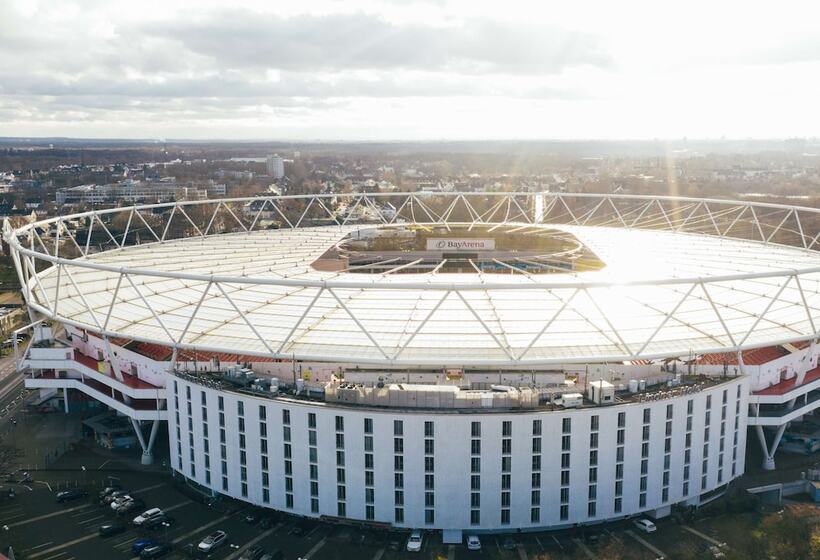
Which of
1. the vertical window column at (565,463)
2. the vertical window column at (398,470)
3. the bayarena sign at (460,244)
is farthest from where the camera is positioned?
the bayarena sign at (460,244)

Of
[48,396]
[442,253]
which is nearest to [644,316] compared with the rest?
[442,253]

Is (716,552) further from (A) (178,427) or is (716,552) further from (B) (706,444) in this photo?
(A) (178,427)

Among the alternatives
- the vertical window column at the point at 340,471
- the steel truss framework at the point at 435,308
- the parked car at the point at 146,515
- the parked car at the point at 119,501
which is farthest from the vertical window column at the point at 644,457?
the parked car at the point at 119,501

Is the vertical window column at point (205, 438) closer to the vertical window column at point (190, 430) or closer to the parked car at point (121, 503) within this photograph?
the vertical window column at point (190, 430)

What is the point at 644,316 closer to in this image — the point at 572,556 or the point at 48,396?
the point at 572,556

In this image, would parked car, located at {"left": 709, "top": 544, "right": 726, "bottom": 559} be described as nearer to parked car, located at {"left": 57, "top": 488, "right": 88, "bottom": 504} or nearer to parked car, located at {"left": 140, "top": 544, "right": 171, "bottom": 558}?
parked car, located at {"left": 140, "top": 544, "right": 171, "bottom": 558}

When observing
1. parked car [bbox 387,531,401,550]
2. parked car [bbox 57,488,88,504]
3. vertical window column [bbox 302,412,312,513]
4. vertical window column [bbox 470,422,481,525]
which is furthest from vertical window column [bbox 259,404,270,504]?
parked car [bbox 57,488,88,504]

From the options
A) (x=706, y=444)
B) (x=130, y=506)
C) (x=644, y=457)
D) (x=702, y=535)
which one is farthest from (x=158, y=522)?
(x=706, y=444)
